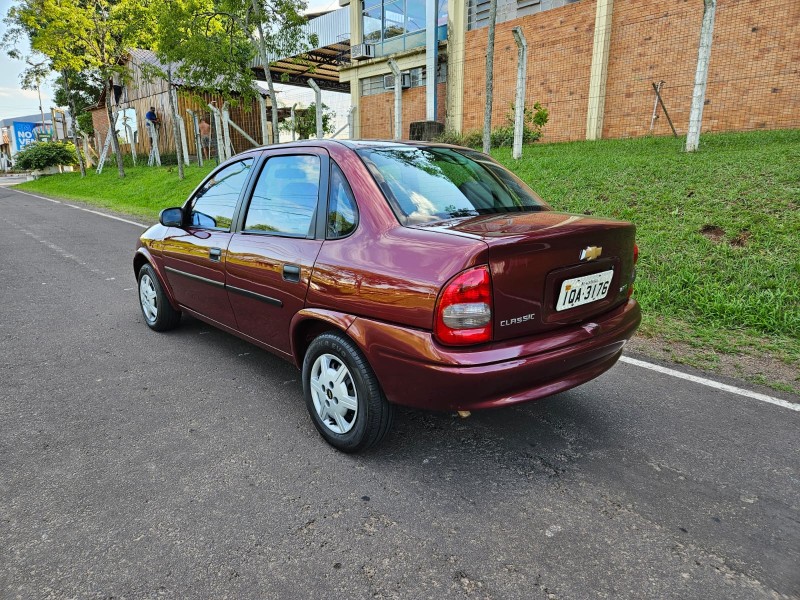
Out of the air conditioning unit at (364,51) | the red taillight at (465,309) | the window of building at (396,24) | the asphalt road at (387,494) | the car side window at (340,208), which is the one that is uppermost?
the window of building at (396,24)

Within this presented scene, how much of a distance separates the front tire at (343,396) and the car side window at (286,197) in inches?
27.5

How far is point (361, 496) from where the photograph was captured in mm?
2416

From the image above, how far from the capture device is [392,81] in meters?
23.5

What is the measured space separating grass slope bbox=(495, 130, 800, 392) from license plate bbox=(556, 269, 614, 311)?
173cm

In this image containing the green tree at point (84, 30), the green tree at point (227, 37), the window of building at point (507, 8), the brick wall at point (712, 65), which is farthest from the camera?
the green tree at point (84, 30)

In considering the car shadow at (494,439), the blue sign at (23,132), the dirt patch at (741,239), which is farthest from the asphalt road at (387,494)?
the blue sign at (23,132)

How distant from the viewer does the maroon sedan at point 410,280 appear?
7.51 feet

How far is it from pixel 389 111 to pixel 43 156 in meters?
25.5

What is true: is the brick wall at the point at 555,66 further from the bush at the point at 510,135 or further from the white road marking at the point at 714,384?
the white road marking at the point at 714,384

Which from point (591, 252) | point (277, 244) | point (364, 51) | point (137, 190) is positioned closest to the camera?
point (591, 252)

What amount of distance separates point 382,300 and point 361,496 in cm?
90

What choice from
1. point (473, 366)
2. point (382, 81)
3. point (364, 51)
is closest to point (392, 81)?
point (382, 81)

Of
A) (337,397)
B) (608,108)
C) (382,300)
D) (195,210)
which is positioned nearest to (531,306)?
(382,300)

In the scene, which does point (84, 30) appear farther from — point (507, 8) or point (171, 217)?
point (171, 217)
